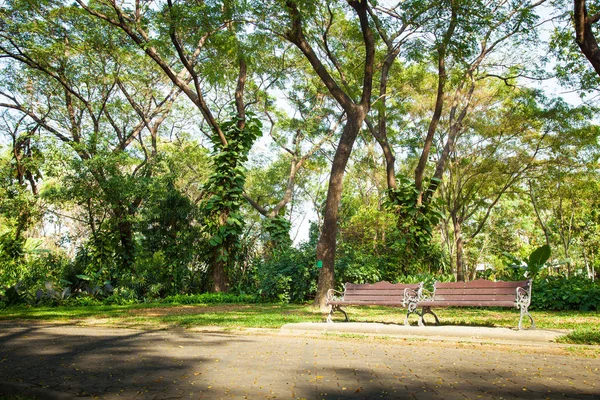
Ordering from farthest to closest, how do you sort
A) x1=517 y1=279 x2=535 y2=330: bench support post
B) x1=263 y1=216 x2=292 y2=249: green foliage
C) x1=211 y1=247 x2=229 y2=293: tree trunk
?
x1=263 y1=216 x2=292 y2=249: green foliage, x1=211 y1=247 x2=229 y2=293: tree trunk, x1=517 y1=279 x2=535 y2=330: bench support post

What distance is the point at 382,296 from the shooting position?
949 centimetres

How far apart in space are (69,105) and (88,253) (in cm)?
604

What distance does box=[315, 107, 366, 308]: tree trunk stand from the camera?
1199 centimetres

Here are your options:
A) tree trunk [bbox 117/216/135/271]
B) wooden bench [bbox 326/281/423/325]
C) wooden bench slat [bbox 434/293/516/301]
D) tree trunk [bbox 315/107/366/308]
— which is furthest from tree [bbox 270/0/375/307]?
tree trunk [bbox 117/216/135/271]

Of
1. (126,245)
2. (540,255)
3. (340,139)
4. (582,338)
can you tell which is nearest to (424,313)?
(582,338)

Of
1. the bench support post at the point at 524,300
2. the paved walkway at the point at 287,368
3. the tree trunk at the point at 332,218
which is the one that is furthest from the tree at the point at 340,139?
the bench support post at the point at 524,300

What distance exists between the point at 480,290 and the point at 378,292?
1.97 meters

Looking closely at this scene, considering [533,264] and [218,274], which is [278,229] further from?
[533,264]

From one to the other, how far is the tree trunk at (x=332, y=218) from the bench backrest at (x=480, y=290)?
11.1 feet

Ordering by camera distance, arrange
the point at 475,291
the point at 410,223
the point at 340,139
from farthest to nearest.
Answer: the point at 410,223 → the point at 340,139 → the point at 475,291

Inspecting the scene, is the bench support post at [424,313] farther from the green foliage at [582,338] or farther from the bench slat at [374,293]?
the green foliage at [582,338]

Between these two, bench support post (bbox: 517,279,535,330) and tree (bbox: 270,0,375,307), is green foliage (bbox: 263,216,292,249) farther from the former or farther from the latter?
bench support post (bbox: 517,279,535,330)

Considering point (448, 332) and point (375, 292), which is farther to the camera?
point (375, 292)

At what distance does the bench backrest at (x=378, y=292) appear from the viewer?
922 centimetres
